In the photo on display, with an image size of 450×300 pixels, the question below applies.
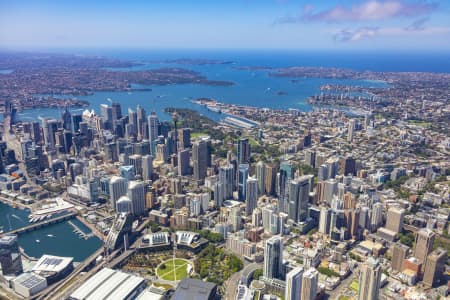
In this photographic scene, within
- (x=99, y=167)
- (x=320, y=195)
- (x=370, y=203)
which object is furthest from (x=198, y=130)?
(x=370, y=203)

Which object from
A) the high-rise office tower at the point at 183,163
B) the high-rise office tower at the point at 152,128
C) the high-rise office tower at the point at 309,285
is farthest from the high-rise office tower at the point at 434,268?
the high-rise office tower at the point at 152,128

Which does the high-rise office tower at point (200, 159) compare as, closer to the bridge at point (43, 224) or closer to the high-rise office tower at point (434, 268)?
the bridge at point (43, 224)

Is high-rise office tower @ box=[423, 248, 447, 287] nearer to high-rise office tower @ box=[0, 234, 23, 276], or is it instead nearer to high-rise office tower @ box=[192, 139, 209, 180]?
high-rise office tower @ box=[192, 139, 209, 180]

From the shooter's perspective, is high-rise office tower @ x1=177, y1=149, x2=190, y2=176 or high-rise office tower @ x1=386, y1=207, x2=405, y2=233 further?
high-rise office tower @ x1=177, y1=149, x2=190, y2=176

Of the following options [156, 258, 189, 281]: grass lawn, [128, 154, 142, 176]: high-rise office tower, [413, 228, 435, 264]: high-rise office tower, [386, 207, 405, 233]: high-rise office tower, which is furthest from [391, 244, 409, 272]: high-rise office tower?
[128, 154, 142, 176]: high-rise office tower

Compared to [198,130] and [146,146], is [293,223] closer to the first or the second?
[146,146]

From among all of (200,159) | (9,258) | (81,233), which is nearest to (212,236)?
(81,233)
